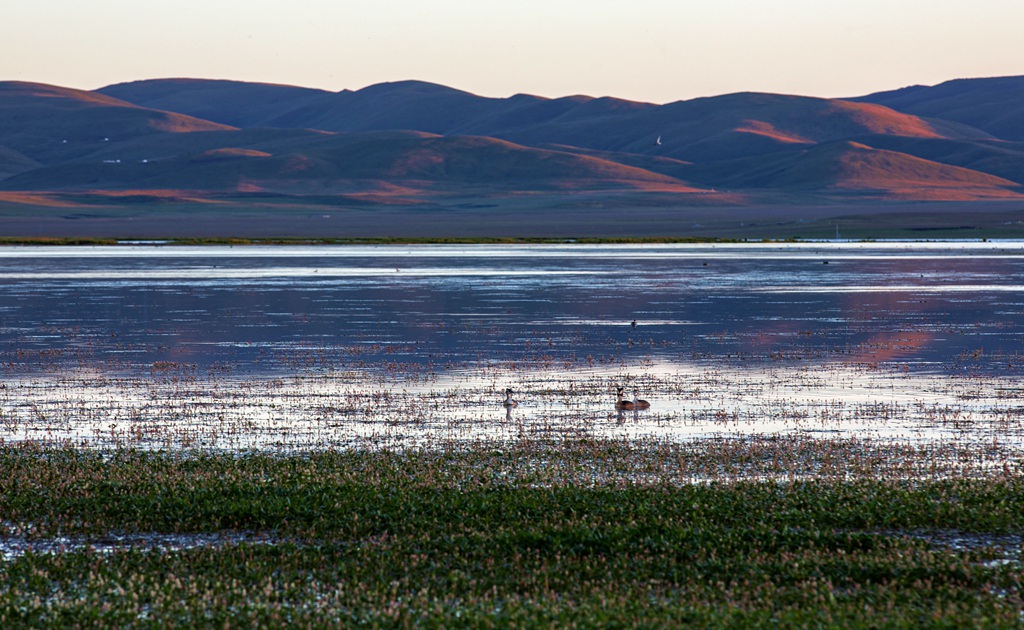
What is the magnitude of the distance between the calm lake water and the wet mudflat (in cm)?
15

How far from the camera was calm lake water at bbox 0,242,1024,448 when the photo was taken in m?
23.0

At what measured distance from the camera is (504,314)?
4541cm

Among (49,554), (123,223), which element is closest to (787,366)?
(49,554)

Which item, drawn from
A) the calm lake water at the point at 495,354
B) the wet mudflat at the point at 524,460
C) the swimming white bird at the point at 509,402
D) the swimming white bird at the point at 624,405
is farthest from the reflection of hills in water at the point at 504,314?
the swimming white bird at the point at 624,405

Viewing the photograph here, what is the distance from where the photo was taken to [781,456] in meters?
19.2

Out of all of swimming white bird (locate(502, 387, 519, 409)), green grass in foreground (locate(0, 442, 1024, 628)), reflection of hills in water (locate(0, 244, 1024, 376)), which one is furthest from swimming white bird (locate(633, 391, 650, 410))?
reflection of hills in water (locate(0, 244, 1024, 376))

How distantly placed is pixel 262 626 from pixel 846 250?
92.1 meters

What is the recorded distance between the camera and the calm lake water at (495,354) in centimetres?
2297

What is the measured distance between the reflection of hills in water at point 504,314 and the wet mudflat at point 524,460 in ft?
0.93

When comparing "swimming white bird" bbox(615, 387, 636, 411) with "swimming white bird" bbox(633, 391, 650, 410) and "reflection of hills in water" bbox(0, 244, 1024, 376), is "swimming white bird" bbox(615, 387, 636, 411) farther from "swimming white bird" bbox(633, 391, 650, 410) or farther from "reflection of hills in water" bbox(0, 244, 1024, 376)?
"reflection of hills in water" bbox(0, 244, 1024, 376)

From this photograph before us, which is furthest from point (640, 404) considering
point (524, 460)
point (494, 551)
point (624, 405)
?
point (494, 551)

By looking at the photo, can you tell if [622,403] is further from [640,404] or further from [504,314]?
[504,314]

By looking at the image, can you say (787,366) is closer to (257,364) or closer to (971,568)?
(257,364)

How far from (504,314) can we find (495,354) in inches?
469
